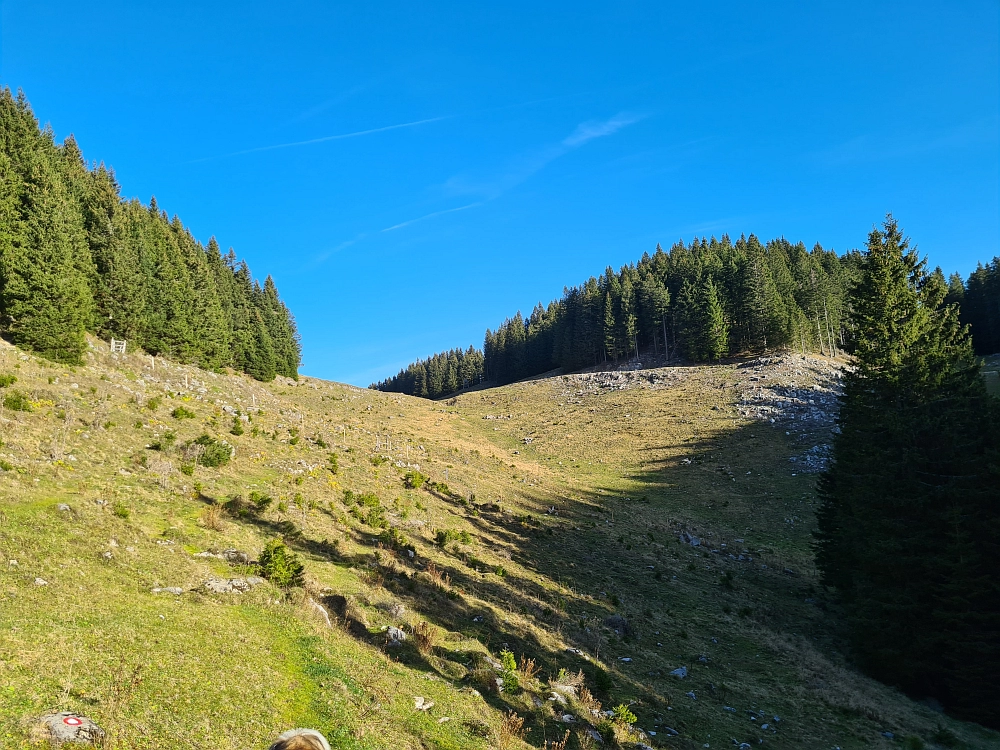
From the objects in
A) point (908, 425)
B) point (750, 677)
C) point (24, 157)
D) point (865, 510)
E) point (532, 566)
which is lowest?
point (750, 677)

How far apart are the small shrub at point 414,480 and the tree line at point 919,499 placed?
70.4 feet

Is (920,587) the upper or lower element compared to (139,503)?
lower

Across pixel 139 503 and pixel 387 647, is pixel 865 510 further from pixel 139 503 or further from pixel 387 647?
pixel 139 503

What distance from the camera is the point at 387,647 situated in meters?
A: 12.0

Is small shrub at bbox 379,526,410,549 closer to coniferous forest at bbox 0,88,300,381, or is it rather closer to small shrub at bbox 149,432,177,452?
small shrub at bbox 149,432,177,452

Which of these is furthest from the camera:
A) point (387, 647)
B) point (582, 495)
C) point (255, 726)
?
point (582, 495)

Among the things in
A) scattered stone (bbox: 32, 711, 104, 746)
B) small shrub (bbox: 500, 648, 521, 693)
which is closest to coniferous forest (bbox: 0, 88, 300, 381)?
scattered stone (bbox: 32, 711, 104, 746)

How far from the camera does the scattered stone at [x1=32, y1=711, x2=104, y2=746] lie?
6395 mm

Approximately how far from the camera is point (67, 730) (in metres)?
6.49

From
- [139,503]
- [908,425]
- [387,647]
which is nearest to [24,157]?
[139,503]

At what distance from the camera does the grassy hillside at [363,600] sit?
866 centimetres

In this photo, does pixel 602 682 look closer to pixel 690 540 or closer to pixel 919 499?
pixel 919 499

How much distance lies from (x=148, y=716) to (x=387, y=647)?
18.3ft

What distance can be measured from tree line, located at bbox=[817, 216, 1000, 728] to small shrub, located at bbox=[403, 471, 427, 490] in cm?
2145
